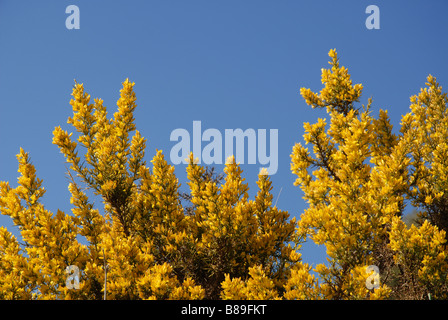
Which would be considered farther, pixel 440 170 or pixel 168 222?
pixel 440 170

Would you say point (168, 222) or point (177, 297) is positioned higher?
point (168, 222)

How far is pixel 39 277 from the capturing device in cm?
552

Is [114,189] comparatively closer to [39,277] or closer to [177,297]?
[39,277]

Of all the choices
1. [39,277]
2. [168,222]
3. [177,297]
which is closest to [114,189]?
[168,222]

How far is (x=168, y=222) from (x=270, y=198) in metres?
1.41

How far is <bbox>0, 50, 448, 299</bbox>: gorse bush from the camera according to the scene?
5.32 metres

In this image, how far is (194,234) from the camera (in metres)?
6.30

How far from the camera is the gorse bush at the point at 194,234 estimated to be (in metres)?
5.32

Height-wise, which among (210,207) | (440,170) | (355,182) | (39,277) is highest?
(440,170)

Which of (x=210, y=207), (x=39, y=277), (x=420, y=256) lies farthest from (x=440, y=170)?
(x=39, y=277)
